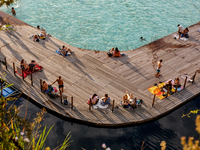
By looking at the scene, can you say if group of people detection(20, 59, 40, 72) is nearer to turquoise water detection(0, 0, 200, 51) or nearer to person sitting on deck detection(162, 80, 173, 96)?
turquoise water detection(0, 0, 200, 51)

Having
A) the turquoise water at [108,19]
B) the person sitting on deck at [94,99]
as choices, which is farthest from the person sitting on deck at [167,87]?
the turquoise water at [108,19]

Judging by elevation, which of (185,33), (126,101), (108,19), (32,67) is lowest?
(126,101)

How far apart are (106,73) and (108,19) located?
1398 centimetres

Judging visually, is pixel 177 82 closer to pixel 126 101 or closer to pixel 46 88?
pixel 126 101

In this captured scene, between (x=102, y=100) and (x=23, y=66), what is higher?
(x=23, y=66)

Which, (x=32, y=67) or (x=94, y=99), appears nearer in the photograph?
(x=94, y=99)

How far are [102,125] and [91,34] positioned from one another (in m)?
15.2

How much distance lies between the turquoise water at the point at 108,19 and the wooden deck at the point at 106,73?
4.72 m

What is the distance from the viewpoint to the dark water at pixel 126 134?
15109 mm

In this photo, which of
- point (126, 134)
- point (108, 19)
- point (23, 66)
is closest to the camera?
point (126, 134)

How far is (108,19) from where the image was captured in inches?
1264

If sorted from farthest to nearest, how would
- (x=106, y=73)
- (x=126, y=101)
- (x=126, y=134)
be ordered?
(x=106, y=73)
(x=126, y=101)
(x=126, y=134)

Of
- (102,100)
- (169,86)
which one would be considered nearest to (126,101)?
(102,100)

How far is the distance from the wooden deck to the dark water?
2.00 feet
